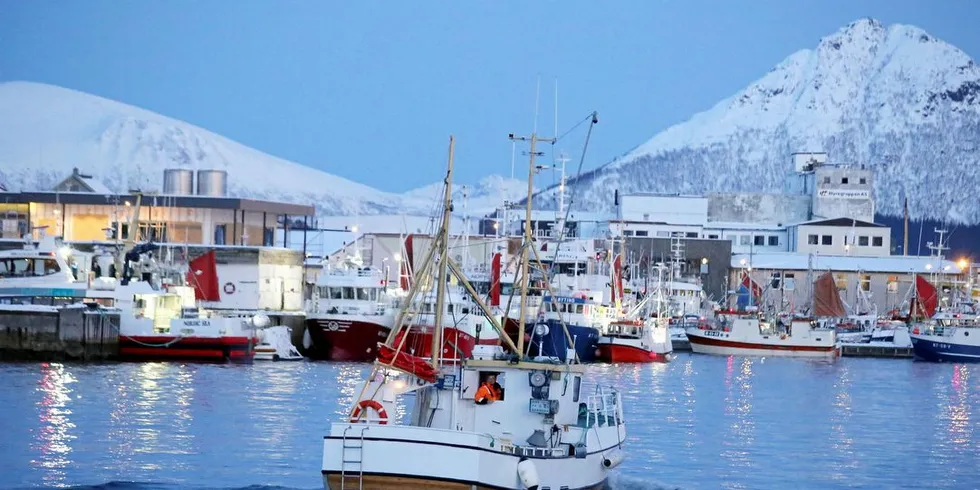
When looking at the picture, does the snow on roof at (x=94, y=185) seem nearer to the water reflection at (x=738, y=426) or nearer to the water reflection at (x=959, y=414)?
the water reflection at (x=738, y=426)

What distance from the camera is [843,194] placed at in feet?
403

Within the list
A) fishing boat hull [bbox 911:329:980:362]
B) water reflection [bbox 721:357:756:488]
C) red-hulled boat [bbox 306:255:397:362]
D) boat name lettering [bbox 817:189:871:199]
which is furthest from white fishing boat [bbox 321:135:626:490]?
boat name lettering [bbox 817:189:871:199]

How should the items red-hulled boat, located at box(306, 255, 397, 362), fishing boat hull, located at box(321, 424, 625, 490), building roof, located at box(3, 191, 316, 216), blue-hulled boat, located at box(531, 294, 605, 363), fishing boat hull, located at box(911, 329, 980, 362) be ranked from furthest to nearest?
building roof, located at box(3, 191, 316, 216), fishing boat hull, located at box(911, 329, 980, 362), blue-hulled boat, located at box(531, 294, 605, 363), red-hulled boat, located at box(306, 255, 397, 362), fishing boat hull, located at box(321, 424, 625, 490)

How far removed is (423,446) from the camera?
22141mm

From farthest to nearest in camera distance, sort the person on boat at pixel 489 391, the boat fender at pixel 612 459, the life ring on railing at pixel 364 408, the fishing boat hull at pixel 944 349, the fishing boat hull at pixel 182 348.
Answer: the fishing boat hull at pixel 944 349 → the fishing boat hull at pixel 182 348 → the boat fender at pixel 612 459 → the person on boat at pixel 489 391 → the life ring on railing at pixel 364 408

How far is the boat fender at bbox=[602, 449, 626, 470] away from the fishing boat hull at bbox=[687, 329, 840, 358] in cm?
5451

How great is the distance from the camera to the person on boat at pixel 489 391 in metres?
25.0

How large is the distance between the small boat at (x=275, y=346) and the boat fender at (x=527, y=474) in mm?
39289

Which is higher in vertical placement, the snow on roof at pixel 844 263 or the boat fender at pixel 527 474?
the snow on roof at pixel 844 263

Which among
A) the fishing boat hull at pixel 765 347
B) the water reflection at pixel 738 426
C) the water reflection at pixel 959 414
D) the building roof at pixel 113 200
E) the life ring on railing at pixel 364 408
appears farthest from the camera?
the fishing boat hull at pixel 765 347

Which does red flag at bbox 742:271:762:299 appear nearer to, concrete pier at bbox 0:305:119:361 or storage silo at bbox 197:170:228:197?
storage silo at bbox 197:170:228:197

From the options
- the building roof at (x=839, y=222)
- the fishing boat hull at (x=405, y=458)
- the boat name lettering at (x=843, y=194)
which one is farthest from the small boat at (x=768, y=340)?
the fishing boat hull at (x=405, y=458)

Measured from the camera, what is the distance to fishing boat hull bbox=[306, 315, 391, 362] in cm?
6231

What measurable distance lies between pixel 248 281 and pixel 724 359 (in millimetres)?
22864
